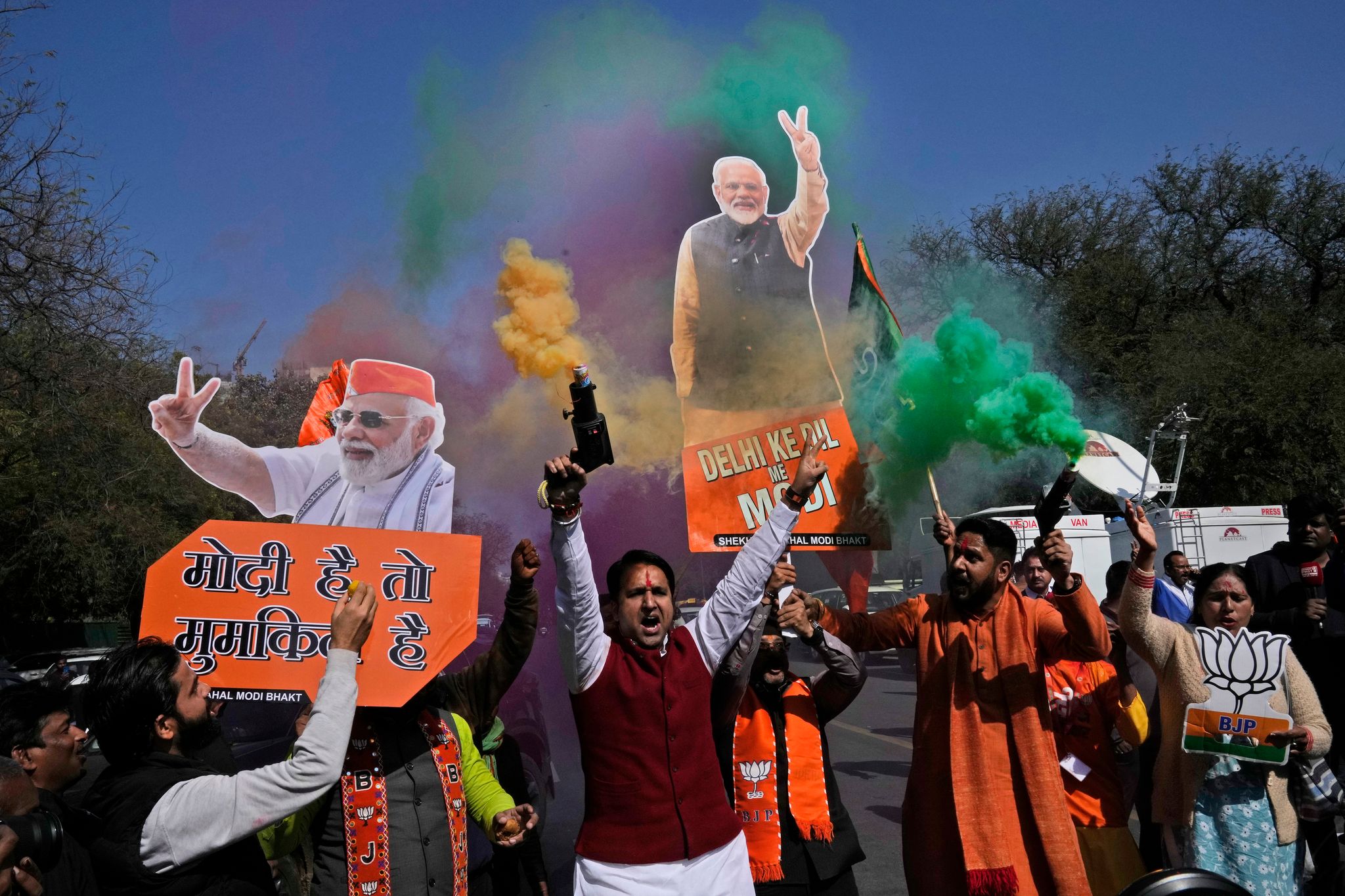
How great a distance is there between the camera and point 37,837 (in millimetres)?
2541

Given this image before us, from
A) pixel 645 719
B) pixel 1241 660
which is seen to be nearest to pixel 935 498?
pixel 1241 660

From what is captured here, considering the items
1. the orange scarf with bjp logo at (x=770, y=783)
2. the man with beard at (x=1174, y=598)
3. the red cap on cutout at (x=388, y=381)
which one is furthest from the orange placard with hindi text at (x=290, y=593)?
the man with beard at (x=1174, y=598)

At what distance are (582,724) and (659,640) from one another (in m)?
0.36

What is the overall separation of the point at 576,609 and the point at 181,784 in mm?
1182

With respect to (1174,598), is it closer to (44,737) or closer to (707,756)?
(707,756)

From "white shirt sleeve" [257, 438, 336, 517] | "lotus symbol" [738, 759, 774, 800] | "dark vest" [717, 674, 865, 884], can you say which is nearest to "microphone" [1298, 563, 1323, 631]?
"dark vest" [717, 674, 865, 884]

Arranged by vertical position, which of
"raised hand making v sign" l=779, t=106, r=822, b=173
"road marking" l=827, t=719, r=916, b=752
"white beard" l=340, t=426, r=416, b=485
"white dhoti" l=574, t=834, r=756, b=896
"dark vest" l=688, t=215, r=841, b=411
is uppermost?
"raised hand making v sign" l=779, t=106, r=822, b=173

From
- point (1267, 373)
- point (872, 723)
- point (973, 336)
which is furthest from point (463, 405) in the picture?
point (1267, 373)

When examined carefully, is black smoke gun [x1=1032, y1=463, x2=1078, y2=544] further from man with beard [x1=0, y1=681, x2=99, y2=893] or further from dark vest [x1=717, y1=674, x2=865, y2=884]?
man with beard [x1=0, y1=681, x2=99, y2=893]

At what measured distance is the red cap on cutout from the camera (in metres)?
6.21

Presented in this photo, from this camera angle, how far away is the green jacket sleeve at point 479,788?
3.74m

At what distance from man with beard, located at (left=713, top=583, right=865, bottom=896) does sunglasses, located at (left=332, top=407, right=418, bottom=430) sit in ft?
8.90

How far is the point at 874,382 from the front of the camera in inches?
272

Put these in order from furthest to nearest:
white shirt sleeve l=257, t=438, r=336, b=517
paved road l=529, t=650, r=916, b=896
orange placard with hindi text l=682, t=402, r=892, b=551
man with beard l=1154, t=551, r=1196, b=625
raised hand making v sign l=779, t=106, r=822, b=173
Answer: paved road l=529, t=650, r=916, b=896
raised hand making v sign l=779, t=106, r=822, b=173
man with beard l=1154, t=551, r=1196, b=625
orange placard with hindi text l=682, t=402, r=892, b=551
white shirt sleeve l=257, t=438, r=336, b=517
